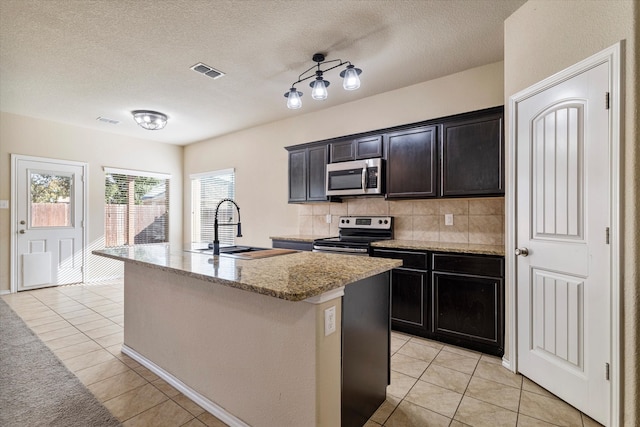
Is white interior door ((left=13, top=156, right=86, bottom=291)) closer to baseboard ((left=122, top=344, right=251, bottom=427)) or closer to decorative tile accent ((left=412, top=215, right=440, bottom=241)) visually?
baseboard ((left=122, top=344, right=251, bottom=427))

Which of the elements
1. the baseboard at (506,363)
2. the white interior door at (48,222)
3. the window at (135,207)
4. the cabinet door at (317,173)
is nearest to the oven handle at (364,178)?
the cabinet door at (317,173)

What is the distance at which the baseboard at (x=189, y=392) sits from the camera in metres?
1.77

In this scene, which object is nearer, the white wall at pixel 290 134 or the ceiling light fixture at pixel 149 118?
the white wall at pixel 290 134

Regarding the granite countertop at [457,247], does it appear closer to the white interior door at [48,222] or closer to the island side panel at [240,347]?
the island side panel at [240,347]

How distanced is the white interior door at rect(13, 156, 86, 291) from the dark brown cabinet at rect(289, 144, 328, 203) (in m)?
3.73

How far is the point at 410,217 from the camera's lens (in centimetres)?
359

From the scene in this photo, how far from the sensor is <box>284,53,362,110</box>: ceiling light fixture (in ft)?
8.31

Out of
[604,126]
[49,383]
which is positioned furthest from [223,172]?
[604,126]

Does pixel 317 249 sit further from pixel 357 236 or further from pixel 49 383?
pixel 49 383

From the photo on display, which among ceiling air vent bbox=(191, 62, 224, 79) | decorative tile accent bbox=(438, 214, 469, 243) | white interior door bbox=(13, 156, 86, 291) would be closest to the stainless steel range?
decorative tile accent bbox=(438, 214, 469, 243)

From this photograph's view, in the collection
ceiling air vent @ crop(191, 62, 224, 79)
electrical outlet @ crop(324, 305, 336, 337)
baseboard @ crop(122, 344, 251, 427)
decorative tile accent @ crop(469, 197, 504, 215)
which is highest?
ceiling air vent @ crop(191, 62, 224, 79)

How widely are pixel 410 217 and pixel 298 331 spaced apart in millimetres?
2487

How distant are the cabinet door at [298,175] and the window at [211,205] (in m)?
1.67

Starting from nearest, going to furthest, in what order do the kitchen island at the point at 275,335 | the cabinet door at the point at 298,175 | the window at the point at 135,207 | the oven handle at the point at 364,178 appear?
the kitchen island at the point at 275,335
the oven handle at the point at 364,178
the cabinet door at the point at 298,175
the window at the point at 135,207
